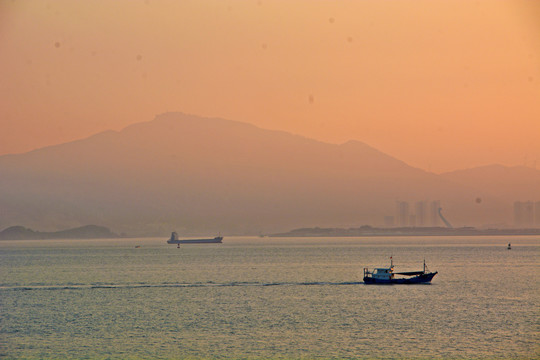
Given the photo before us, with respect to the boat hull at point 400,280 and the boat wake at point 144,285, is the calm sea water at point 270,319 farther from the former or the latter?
the boat hull at point 400,280

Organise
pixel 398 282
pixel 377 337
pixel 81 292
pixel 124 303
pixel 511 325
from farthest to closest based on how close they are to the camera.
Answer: pixel 398 282 → pixel 81 292 → pixel 124 303 → pixel 511 325 → pixel 377 337

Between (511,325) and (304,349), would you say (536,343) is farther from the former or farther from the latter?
(304,349)

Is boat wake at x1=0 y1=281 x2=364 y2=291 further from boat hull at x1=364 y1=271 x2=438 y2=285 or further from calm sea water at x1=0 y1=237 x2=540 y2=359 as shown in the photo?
boat hull at x1=364 y1=271 x2=438 y2=285

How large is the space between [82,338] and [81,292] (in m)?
53.8

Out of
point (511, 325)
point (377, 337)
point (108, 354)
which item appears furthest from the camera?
point (511, 325)

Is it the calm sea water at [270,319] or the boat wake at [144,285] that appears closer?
the calm sea water at [270,319]

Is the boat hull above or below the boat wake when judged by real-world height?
above

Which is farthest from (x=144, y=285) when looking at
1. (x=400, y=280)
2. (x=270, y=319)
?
(x=270, y=319)

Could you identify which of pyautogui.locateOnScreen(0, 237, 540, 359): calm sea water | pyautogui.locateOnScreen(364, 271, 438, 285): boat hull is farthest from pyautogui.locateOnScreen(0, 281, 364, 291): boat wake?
pyautogui.locateOnScreen(364, 271, 438, 285): boat hull

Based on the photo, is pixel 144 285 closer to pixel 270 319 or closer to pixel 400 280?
pixel 400 280

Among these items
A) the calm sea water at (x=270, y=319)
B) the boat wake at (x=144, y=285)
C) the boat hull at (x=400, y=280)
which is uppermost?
the boat hull at (x=400, y=280)

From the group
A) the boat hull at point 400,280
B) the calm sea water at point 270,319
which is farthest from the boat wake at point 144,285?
the boat hull at point 400,280

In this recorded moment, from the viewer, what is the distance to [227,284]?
14300 cm

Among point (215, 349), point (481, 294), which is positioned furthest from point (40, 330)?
point (481, 294)
